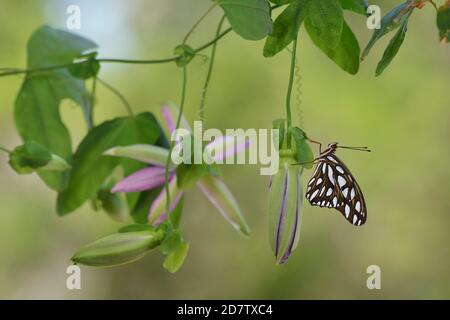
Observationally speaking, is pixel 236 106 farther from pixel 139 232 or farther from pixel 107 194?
pixel 139 232

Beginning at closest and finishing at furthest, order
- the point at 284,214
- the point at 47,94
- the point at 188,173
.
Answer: the point at 284,214
the point at 188,173
the point at 47,94

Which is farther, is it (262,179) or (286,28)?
(262,179)

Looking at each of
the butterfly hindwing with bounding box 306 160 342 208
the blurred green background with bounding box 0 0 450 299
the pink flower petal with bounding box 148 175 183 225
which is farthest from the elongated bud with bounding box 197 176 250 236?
the blurred green background with bounding box 0 0 450 299

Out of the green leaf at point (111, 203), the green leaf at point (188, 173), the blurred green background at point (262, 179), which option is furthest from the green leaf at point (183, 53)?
the blurred green background at point (262, 179)

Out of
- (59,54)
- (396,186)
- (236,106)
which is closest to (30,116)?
(59,54)

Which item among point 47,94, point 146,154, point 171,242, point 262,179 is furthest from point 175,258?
point 262,179

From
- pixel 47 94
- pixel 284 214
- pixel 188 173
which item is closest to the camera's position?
pixel 284 214

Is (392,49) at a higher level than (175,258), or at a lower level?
higher

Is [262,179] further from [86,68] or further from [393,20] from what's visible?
[393,20]
